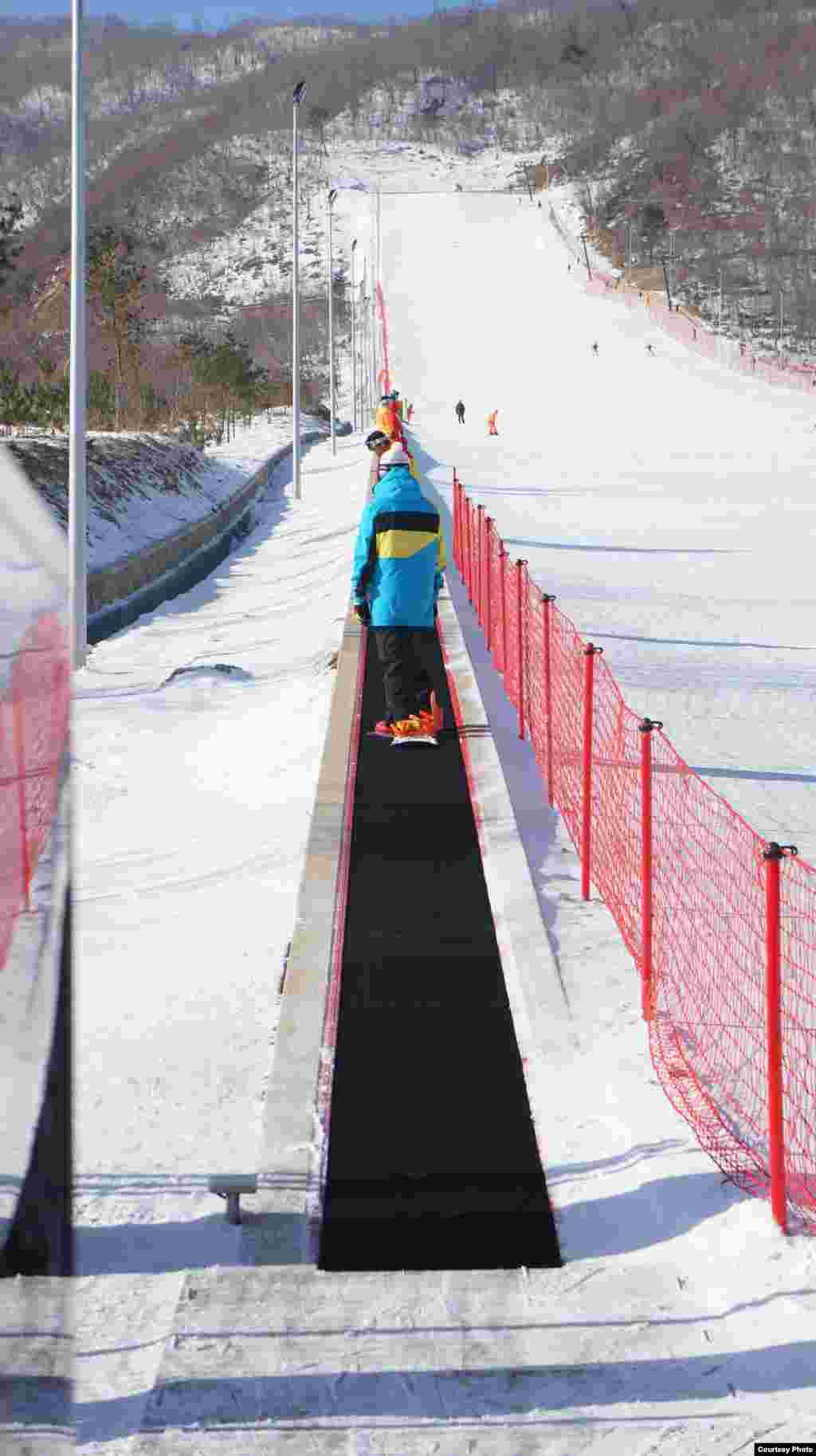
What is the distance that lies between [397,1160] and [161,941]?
109 inches

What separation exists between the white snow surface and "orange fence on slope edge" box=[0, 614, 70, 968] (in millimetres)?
→ 1038

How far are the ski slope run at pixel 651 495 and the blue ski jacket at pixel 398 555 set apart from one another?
2.35 meters

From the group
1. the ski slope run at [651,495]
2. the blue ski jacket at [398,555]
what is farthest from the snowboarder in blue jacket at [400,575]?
the ski slope run at [651,495]

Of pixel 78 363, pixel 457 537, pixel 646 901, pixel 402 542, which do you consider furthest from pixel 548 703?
pixel 457 537

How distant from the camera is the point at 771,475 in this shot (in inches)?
1570

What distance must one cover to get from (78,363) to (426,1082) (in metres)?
12.9

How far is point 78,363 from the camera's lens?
1691cm

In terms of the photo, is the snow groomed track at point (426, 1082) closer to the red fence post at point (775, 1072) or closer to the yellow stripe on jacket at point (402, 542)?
the red fence post at point (775, 1072)

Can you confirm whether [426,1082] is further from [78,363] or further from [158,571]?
[158,571]

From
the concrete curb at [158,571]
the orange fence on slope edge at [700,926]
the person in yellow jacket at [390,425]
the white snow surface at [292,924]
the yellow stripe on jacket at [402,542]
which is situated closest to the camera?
the white snow surface at [292,924]

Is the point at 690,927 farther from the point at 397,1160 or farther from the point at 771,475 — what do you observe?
the point at 771,475

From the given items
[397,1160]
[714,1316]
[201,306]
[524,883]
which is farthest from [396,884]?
[201,306]

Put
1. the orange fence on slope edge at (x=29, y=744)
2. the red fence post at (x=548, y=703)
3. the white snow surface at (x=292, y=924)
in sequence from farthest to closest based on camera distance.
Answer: the red fence post at (x=548, y=703), the white snow surface at (x=292, y=924), the orange fence on slope edge at (x=29, y=744)

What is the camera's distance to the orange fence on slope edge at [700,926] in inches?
192
